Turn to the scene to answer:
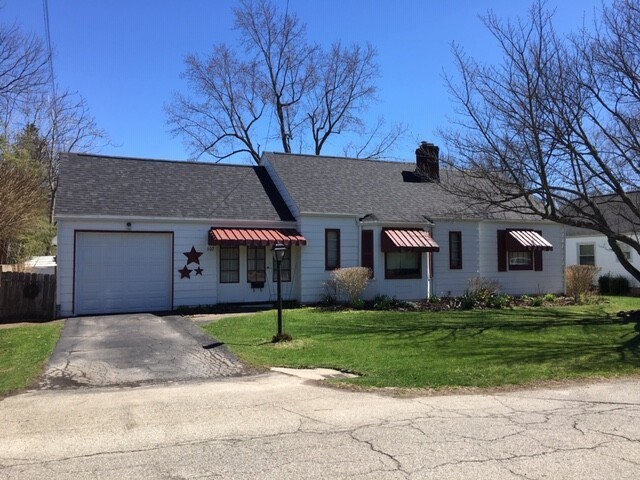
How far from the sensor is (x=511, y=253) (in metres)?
21.8

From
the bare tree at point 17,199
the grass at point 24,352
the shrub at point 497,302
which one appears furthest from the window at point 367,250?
the bare tree at point 17,199

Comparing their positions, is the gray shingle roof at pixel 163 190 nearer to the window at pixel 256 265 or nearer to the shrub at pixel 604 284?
the window at pixel 256 265

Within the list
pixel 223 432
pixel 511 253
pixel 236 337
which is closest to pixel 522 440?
pixel 223 432

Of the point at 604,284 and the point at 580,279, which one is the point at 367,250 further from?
the point at 604,284

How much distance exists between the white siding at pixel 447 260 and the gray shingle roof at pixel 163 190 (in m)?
6.11

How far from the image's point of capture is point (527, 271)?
21906 mm

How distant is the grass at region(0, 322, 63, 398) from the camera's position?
7785 millimetres

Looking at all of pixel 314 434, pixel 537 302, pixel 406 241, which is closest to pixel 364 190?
pixel 406 241

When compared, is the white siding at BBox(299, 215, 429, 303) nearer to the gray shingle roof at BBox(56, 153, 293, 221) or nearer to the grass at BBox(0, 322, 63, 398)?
the gray shingle roof at BBox(56, 153, 293, 221)

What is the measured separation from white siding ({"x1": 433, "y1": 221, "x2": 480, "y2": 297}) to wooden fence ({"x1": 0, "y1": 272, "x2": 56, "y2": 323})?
1302 cm

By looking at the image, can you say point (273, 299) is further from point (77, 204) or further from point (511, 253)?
point (511, 253)

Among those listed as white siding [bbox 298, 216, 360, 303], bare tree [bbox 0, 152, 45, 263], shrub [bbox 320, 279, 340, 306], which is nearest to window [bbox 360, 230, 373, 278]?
white siding [bbox 298, 216, 360, 303]

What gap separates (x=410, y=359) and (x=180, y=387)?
4.06 meters

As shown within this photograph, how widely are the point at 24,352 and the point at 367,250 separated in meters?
11.5
